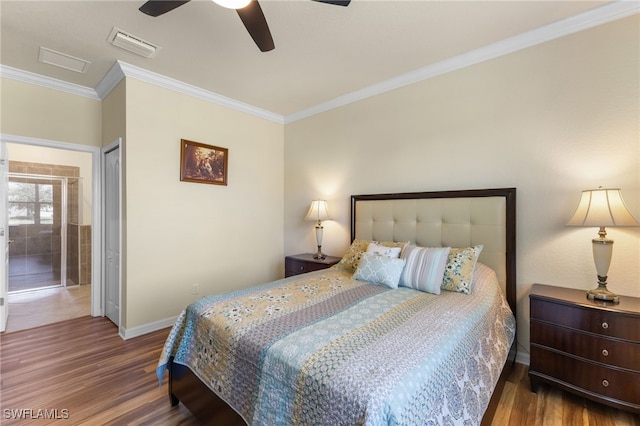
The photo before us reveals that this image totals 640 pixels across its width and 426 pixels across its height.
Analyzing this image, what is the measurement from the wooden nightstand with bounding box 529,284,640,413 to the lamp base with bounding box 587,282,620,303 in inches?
1.5

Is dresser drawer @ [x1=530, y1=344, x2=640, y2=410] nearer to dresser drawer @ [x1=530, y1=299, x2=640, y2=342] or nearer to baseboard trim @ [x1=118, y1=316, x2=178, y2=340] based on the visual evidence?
dresser drawer @ [x1=530, y1=299, x2=640, y2=342]

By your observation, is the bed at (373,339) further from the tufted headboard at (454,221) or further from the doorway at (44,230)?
the doorway at (44,230)

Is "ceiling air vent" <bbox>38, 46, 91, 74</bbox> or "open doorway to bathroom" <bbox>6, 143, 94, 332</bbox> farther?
"open doorway to bathroom" <bbox>6, 143, 94, 332</bbox>

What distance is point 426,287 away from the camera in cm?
210

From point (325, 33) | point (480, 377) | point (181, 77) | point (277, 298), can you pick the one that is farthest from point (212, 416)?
point (181, 77)

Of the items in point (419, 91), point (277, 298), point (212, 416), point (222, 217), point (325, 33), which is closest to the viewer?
point (212, 416)

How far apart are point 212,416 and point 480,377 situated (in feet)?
4.74

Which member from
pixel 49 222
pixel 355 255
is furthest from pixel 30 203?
pixel 355 255

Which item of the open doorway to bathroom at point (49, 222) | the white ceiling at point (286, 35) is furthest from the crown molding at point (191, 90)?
the open doorway to bathroom at point (49, 222)

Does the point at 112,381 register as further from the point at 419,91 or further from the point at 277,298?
the point at 419,91

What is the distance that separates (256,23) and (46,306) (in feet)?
15.0

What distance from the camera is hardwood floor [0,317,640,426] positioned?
173cm

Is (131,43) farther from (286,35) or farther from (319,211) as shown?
(319,211)

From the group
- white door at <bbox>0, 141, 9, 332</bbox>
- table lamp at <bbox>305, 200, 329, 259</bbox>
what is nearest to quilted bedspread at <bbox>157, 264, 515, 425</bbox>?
table lamp at <bbox>305, 200, 329, 259</bbox>
